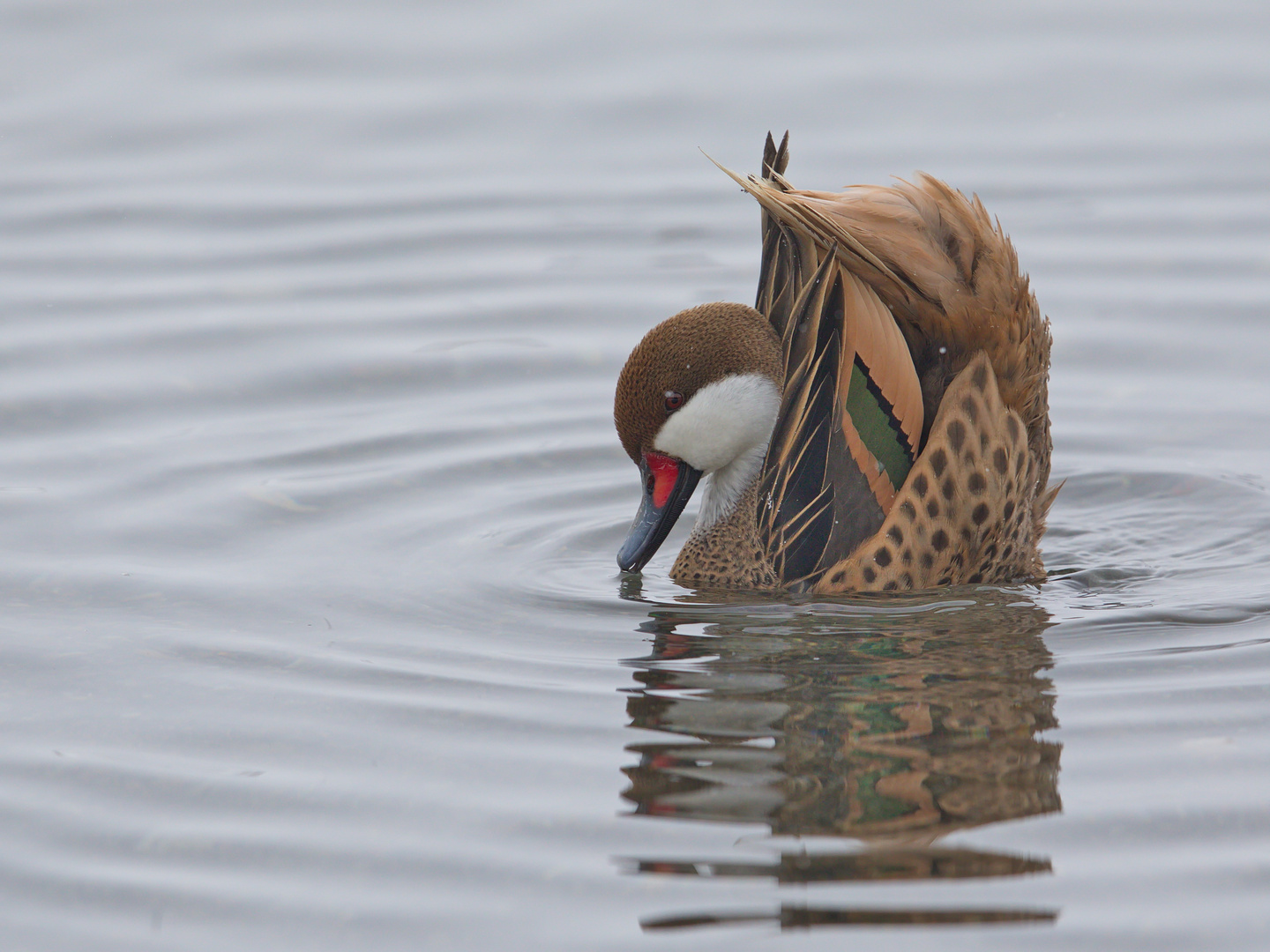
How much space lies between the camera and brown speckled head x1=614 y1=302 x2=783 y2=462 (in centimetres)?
605

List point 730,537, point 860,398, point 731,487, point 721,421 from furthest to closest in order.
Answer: point 731,487 < point 730,537 < point 721,421 < point 860,398

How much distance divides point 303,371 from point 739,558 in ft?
10.7

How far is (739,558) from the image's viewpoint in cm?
629

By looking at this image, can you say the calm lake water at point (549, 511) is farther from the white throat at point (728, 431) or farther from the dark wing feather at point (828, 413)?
the white throat at point (728, 431)

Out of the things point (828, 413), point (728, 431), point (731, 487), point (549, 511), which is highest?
point (828, 413)

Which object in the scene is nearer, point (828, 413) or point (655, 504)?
point (828, 413)

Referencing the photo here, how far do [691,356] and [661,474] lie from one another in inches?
22.4

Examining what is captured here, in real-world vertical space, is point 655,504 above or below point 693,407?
below

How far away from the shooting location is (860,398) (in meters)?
5.82

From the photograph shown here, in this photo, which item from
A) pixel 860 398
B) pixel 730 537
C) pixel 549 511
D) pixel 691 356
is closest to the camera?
pixel 860 398

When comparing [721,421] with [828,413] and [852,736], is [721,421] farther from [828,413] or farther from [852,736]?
[852,736]

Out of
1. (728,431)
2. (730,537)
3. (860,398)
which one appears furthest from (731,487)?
(860,398)

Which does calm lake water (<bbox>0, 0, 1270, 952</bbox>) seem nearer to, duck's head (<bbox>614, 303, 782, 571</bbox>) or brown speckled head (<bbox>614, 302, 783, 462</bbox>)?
duck's head (<bbox>614, 303, 782, 571</bbox>)

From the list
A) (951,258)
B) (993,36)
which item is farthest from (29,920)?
(993,36)
